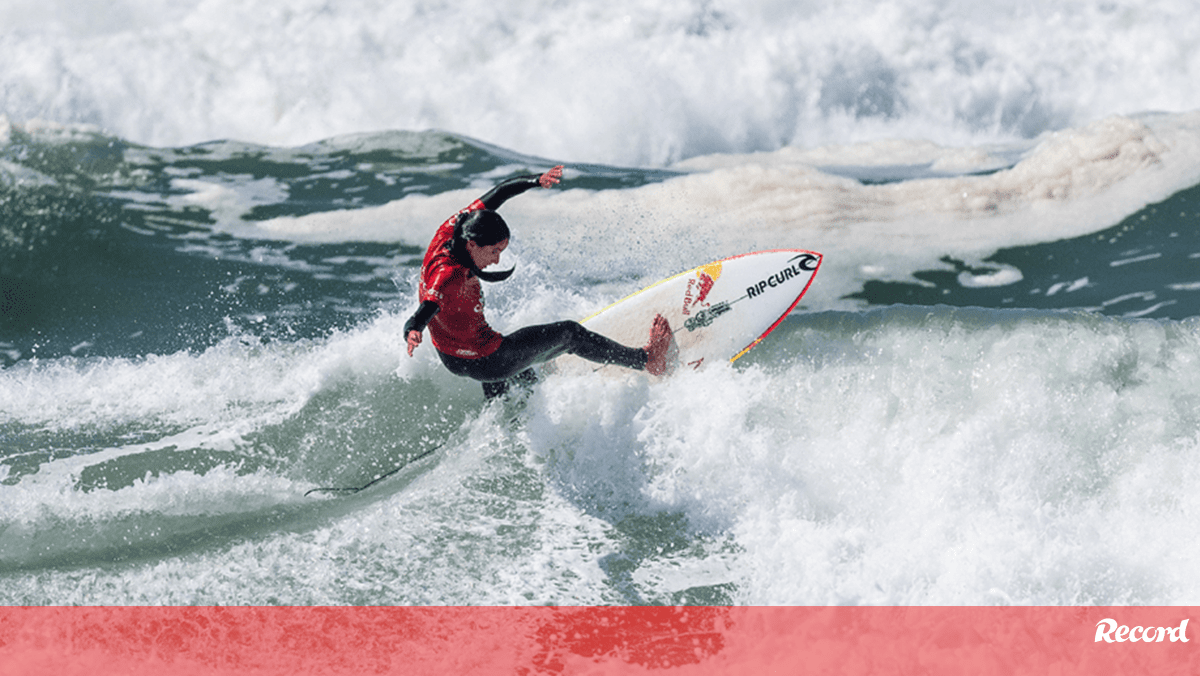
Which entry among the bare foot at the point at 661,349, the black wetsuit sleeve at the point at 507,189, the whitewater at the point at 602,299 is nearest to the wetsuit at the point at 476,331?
the black wetsuit sleeve at the point at 507,189

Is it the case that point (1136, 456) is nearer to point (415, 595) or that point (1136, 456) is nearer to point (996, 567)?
point (996, 567)

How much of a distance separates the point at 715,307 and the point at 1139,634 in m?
2.96

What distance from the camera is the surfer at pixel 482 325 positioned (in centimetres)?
416

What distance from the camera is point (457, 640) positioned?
388 cm

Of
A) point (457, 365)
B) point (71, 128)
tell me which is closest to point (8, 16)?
point (71, 128)

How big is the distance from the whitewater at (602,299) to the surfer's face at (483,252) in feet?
4.08

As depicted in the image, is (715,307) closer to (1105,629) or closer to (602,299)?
(602,299)

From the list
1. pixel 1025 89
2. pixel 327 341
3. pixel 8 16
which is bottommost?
pixel 327 341

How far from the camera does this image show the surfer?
416 centimetres

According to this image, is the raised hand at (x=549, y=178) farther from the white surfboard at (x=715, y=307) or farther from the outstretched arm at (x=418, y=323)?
the white surfboard at (x=715, y=307)

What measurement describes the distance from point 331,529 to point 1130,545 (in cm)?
419

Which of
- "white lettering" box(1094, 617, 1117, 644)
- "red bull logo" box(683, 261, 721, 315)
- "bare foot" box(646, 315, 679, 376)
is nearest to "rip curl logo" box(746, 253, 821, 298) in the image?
"red bull logo" box(683, 261, 721, 315)

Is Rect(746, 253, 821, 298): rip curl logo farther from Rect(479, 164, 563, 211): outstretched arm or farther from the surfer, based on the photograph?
Rect(479, 164, 563, 211): outstretched arm

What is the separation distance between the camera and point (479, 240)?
4.14 m
